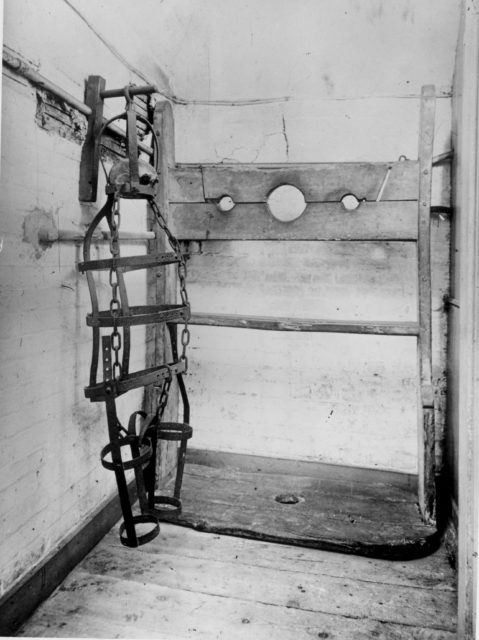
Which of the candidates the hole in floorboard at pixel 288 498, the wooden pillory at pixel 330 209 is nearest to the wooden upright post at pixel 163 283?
the wooden pillory at pixel 330 209

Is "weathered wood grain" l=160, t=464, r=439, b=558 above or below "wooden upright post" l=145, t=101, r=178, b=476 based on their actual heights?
below

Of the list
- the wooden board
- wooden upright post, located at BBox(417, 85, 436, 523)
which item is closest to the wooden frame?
wooden upright post, located at BBox(417, 85, 436, 523)

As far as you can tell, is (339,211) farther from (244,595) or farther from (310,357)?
(244,595)

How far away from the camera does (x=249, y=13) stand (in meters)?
2.33

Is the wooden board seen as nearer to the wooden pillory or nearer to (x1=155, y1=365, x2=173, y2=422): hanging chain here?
the wooden pillory

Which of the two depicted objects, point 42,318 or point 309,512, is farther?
point 309,512

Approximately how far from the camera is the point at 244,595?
5.67 feet

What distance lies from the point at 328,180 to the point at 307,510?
4.97ft

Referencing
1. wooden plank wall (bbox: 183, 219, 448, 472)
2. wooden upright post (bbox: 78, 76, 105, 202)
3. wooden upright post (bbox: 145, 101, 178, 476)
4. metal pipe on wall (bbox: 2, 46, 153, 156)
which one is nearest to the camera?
metal pipe on wall (bbox: 2, 46, 153, 156)

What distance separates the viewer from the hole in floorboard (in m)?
2.40

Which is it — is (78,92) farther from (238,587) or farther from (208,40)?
(238,587)

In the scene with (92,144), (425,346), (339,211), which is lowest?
(425,346)

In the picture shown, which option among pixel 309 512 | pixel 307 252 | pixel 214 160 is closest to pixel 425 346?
pixel 307 252

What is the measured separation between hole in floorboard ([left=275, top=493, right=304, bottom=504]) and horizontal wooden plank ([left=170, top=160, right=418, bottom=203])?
144 cm
